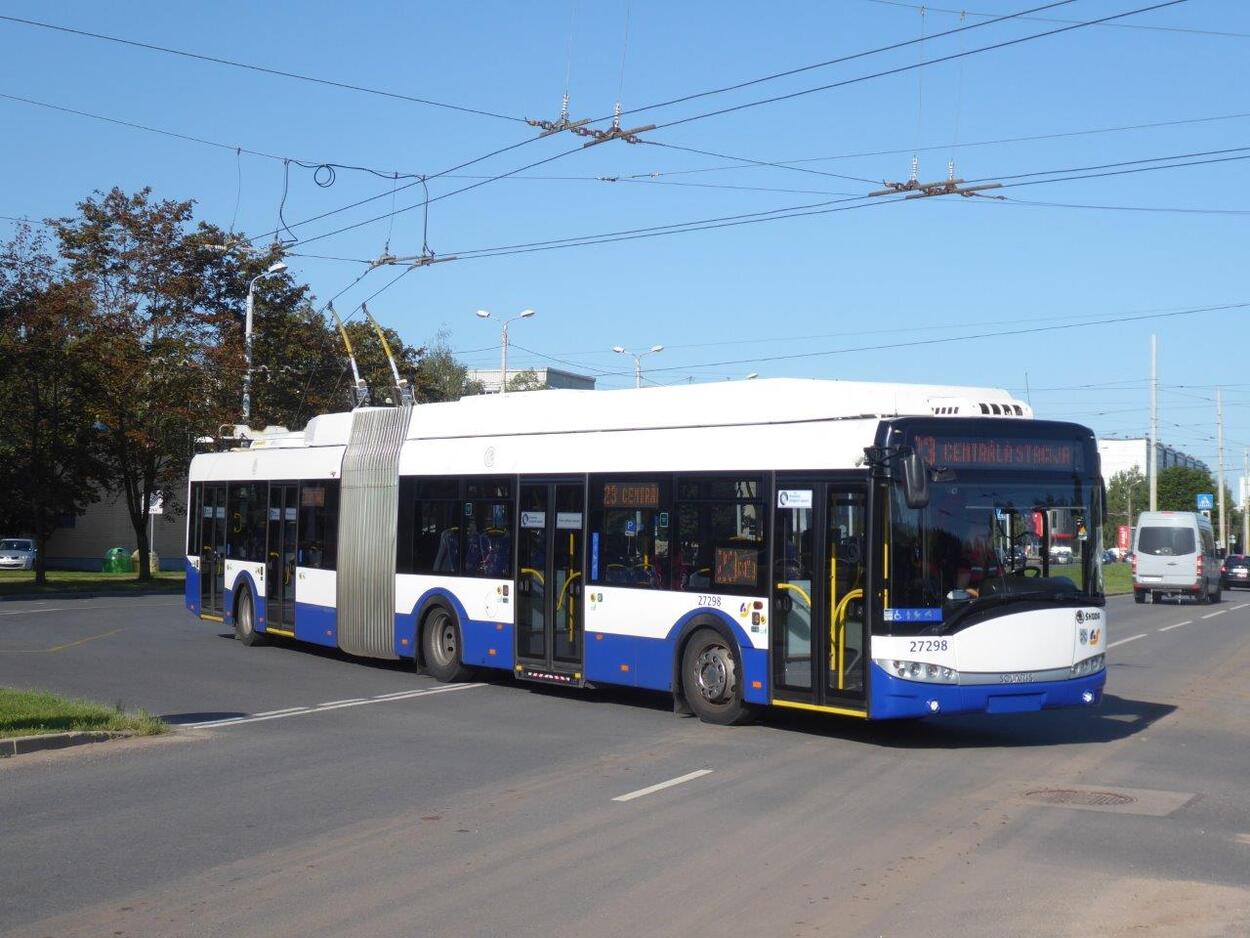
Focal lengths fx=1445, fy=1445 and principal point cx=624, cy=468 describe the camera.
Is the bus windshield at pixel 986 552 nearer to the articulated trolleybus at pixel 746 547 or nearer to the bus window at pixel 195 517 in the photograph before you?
the articulated trolleybus at pixel 746 547

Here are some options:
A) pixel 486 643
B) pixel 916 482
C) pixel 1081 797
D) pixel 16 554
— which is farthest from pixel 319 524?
pixel 16 554

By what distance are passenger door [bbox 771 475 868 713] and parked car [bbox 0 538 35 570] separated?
52.7 meters

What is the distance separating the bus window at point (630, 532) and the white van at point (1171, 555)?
1308 inches

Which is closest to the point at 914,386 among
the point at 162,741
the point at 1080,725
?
the point at 1080,725

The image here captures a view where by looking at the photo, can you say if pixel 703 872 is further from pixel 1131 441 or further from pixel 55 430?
pixel 1131 441

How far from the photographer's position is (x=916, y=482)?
38.8ft

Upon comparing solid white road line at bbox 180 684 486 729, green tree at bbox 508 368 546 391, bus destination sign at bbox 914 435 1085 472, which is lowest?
solid white road line at bbox 180 684 486 729

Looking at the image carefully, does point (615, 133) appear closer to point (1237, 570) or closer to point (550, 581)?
point (550, 581)

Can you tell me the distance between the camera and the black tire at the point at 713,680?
13602 mm

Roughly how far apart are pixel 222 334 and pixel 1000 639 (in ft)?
118

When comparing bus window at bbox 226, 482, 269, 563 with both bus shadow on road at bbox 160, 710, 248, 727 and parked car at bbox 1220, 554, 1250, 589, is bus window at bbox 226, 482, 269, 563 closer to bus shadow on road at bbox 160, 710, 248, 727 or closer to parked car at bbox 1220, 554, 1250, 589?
bus shadow on road at bbox 160, 710, 248, 727

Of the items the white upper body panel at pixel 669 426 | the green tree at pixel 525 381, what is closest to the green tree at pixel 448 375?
the green tree at pixel 525 381

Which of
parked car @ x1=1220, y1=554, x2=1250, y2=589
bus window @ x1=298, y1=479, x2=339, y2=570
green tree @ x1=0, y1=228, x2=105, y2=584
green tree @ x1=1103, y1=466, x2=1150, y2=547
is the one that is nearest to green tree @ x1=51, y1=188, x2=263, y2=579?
green tree @ x1=0, y1=228, x2=105, y2=584

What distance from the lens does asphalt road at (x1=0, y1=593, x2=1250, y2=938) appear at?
6.98 meters
